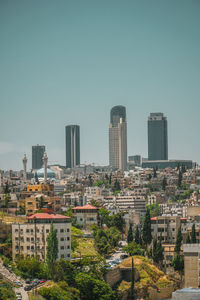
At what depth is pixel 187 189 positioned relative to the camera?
623 feet

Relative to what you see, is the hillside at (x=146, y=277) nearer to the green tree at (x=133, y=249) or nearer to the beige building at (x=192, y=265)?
the green tree at (x=133, y=249)

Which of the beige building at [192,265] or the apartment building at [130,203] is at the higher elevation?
the apartment building at [130,203]

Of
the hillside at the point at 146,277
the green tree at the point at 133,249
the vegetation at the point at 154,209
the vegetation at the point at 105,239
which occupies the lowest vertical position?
the hillside at the point at 146,277

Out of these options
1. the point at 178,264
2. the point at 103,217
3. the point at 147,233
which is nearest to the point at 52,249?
the point at 178,264

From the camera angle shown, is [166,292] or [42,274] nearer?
[42,274]

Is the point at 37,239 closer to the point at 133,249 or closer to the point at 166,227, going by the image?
the point at 133,249

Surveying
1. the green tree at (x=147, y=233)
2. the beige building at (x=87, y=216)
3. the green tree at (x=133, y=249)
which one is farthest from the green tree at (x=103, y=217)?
the green tree at (x=133, y=249)

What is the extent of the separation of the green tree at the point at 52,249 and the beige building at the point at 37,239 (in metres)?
3.17

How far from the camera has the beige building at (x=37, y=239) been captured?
3605 inches

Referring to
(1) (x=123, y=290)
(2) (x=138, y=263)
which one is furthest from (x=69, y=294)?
(2) (x=138, y=263)

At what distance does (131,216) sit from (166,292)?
123ft

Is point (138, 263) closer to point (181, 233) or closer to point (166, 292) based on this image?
point (166, 292)

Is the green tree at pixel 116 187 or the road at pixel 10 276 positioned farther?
the green tree at pixel 116 187

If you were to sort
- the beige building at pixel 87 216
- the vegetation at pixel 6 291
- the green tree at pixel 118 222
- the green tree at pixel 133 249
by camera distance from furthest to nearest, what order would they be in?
1. the beige building at pixel 87 216
2. the green tree at pixel 118 222
3. the green tree at pixel 133 249
4. the vegetation at pixel 6 291
